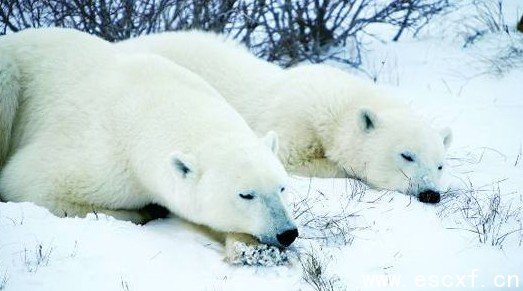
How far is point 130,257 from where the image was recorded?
339 centimetres

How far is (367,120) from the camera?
5367mm

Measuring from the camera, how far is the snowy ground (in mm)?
3189

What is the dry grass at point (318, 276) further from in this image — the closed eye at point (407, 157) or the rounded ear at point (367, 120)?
the rounded ear at point (367, 120)

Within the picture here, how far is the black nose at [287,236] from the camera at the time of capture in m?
3.46

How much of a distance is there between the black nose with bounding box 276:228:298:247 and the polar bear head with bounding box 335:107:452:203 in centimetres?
152

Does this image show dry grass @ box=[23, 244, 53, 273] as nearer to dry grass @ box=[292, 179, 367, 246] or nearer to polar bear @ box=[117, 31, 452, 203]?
dry grass @ box=[292, 179, 367, 246]

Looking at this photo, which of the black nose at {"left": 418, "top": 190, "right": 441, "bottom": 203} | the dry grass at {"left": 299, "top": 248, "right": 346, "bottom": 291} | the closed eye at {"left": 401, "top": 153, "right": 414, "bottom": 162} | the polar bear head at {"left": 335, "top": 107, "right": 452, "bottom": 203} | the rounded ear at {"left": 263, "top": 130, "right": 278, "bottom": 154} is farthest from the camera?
the closed eye at {"left": 401, "top": 153, "right": 414, "bottom": 162}

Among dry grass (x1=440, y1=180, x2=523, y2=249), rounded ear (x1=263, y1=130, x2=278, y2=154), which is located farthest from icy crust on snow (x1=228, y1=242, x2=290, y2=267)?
dry grass (x1=440, y1=180, x2=523, y2=249)

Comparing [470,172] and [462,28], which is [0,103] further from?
[462,28]

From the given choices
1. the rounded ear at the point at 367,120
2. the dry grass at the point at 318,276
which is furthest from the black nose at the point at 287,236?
the rounded ear at the point at 367,120

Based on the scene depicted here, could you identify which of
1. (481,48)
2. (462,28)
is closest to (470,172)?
(481,48)

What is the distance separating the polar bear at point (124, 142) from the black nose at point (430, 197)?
4.10 ft

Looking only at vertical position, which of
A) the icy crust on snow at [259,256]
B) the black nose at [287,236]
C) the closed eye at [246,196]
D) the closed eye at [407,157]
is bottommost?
the closed eye at [407,157]

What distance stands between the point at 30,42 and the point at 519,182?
3905 millimetres
